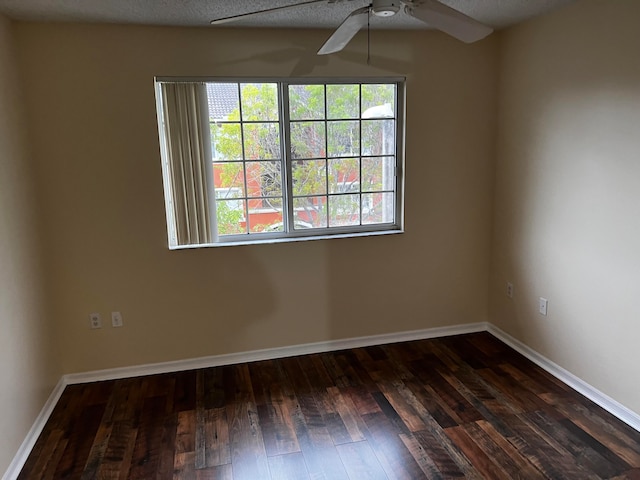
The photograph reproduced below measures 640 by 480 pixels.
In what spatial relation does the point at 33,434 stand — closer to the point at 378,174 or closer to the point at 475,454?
the point at 475,454

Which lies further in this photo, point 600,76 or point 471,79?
point 471,79

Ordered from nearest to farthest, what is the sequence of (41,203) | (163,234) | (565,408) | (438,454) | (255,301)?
(438,454)
(565,408)
(41,203)
(163,234)
(255,301)

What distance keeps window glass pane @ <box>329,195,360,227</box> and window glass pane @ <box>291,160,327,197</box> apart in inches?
5.1

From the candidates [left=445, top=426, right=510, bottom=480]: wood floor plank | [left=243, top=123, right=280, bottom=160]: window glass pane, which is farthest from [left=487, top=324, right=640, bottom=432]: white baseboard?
[left=243, top=123, right=280, bottom=160]: window glass pane

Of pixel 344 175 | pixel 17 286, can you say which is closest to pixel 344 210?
pixel 344 175

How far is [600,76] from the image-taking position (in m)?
2.54

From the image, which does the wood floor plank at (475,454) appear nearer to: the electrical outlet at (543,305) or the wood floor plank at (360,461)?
the wood floor plank at (360,461)

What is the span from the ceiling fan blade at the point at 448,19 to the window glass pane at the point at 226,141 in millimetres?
1598

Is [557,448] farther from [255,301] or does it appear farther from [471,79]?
[471,79]

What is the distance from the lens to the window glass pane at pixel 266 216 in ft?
10.9

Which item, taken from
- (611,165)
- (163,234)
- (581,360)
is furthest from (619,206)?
(163,234)

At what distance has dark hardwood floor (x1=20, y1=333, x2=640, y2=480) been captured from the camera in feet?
7.46

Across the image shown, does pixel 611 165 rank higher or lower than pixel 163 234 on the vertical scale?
higher

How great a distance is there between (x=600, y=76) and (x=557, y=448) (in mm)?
1967
